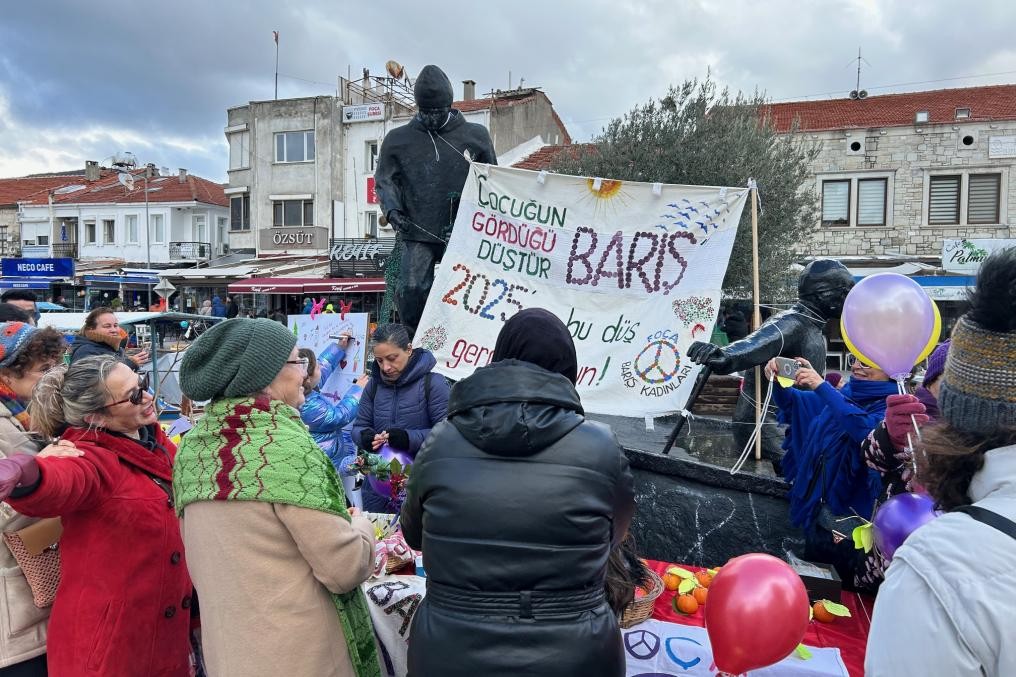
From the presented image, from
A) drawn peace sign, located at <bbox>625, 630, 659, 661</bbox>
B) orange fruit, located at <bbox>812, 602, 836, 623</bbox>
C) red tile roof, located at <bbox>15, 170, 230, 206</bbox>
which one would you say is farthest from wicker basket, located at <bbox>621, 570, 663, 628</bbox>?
red tile roof, located at <bbox>15, 170, 230, 206</bbox>

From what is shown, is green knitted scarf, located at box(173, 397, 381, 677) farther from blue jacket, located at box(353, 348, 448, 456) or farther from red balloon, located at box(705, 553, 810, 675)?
blue jacket, located at box(353, 348, 448, 456)

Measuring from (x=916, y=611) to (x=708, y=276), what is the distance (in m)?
3.14

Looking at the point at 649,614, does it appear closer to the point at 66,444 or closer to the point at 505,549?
the point at 505,549

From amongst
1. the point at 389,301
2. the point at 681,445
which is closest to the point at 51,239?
the point at 389,301

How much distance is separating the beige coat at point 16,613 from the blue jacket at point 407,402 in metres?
1.74

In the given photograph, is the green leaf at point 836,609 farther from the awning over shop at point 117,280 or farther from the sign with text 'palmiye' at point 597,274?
the awning over shop at point 117,280

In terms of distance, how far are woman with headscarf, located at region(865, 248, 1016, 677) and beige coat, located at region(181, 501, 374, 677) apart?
1357mm

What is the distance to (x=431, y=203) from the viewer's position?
15.9 feet

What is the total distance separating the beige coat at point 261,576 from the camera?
1.78 metres

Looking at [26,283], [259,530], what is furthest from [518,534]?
[26,283]

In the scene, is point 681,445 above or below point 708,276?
below

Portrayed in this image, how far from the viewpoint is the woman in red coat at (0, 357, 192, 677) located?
201 cm

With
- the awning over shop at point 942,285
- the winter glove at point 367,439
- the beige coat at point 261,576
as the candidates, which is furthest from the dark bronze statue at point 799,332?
the awning over shop at point 942,285

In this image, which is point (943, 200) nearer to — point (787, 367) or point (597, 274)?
Result: point (597, 274)
